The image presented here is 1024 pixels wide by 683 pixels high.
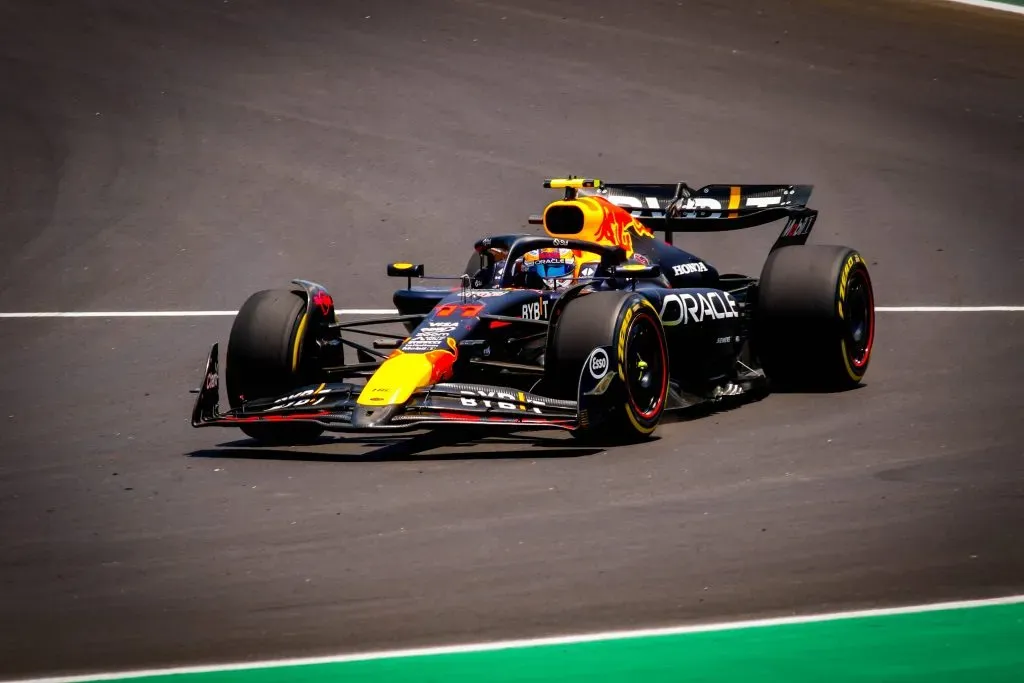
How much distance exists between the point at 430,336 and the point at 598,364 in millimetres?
1086

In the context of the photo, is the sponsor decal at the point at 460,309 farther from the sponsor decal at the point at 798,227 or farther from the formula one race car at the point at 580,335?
the sponsor decal at the point at 798,227

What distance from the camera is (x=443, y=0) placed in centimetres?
2509

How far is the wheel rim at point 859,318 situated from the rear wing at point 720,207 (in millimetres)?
851

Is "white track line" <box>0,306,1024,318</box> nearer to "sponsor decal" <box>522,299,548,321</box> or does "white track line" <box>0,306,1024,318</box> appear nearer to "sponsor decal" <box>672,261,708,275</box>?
"sponsor decal" <box>672,261,708,275</box>


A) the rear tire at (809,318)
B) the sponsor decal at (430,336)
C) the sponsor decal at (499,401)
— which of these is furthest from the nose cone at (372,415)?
the rear tire at (809,318)

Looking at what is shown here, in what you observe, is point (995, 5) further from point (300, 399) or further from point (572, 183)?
point (300, 399)

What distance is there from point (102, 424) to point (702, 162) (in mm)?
10275

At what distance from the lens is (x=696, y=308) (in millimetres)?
11477

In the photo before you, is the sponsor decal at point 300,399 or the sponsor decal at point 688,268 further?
the sponsor decal at point 688,268

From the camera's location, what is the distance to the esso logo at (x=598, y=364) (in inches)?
382

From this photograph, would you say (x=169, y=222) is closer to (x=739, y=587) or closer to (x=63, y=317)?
(x=63, y=317)

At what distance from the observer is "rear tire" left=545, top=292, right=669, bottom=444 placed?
9.81m

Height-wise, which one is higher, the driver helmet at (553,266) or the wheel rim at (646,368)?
the driver helmet at (553,266)

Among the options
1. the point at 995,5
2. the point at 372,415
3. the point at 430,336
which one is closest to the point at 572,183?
the point at 430,336
